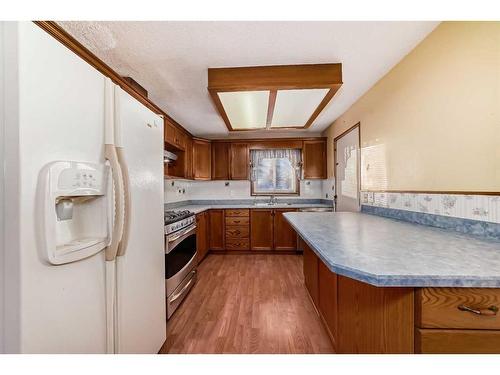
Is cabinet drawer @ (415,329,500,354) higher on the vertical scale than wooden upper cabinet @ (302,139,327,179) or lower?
lower

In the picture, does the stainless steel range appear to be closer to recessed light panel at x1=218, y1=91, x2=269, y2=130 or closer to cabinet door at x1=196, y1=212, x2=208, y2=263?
cabinet door at x1=196, y1=212, x2=208, y2=263

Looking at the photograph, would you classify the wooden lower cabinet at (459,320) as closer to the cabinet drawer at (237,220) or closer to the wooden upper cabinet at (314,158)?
the cabinet drawer at (237,220)

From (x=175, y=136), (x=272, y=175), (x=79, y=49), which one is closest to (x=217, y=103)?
(x=175, y=136)

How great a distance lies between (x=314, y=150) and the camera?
166 inches

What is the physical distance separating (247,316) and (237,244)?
6.44ft

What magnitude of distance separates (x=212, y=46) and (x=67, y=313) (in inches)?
70.0

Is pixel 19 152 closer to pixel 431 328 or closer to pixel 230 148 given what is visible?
pixel 431 328

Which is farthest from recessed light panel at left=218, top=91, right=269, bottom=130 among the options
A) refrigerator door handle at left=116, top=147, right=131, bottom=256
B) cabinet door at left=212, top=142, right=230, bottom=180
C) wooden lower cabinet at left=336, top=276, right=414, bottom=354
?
wooden lower cabinet at left=336, top=276, right=414, bottom=354

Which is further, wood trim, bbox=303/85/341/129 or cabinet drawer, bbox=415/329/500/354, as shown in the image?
wood trim, bbox=303/85/341/129

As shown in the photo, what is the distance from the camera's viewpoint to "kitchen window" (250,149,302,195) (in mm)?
4434

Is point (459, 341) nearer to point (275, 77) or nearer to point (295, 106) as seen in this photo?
point (275, 77)

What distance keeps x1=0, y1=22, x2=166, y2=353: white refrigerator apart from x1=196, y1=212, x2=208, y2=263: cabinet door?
207cm
